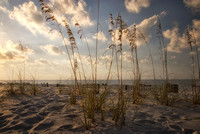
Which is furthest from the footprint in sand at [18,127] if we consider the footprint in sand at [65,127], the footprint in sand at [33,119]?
the footprint in sand at [65,127]

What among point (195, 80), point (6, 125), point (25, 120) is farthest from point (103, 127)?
point (195, 80)

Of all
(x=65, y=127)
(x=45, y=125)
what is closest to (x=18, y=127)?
(x=45, y=125)

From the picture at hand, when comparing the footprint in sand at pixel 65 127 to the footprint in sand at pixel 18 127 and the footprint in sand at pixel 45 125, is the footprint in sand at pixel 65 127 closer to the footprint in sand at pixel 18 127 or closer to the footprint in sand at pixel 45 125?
the footprint in sand at pixel 45 125

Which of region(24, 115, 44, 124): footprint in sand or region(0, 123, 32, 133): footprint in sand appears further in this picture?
region(24, 115, 44, 124): footprint in sand

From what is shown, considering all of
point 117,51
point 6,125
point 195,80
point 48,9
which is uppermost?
point 48,9

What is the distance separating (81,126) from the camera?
1.78 meters

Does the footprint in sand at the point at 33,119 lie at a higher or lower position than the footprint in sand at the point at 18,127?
higher

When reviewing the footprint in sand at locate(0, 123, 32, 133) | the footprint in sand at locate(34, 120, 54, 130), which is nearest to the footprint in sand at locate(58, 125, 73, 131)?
the footprint in sand at locate(34, 120, 54, 130)

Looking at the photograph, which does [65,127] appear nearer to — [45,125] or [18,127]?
[45,125]

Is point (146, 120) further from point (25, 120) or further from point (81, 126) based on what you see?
point (25, 120)

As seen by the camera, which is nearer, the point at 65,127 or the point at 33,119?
the point at 65,127

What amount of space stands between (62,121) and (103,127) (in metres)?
0.75

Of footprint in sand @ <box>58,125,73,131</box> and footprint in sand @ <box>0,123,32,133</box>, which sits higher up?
footprint in sand @ <box>58,125,73,131</box>

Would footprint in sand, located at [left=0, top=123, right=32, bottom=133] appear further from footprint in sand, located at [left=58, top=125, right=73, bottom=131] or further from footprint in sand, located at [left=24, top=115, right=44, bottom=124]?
footprint in sand, located at [left=58, top=125, right=73, bottom=131]
